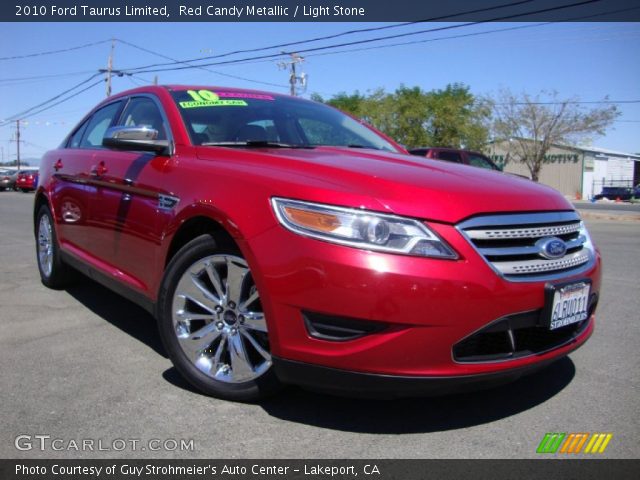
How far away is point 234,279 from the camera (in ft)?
8.70

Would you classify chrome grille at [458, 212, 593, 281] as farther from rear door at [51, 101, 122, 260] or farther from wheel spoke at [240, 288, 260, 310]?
rear door at [51, 101, 122, 260]

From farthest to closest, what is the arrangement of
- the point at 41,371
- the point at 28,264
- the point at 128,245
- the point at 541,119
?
the point at 541,119, the point at 28,264, the point at 128,245, the point at 41,371

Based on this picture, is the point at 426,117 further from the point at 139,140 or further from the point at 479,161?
the point at 139,140

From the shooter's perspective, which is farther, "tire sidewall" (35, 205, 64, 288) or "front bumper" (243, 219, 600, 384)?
"tire sidewall" (35, 205, 64, 288)

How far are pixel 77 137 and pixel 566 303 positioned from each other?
4262 mm

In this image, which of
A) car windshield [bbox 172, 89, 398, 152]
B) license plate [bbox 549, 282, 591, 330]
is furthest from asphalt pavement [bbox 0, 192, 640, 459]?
car windshield [bbox 172, 89, 398, 152]

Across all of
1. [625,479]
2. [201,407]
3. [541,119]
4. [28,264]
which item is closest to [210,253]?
[201,407]

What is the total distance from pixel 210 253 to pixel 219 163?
48 centimetres

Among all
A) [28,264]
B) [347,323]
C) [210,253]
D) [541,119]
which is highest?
[541,119]

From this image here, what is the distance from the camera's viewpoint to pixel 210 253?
9.00ft

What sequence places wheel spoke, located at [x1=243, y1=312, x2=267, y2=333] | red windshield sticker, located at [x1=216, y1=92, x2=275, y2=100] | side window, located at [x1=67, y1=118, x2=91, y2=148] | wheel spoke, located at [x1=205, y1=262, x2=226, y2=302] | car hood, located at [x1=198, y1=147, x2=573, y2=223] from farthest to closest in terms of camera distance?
side window, located at [x1=67, y1=118, x2=91, y2=148]
red windshield sticker, located at [x1=216, y1=92, x2=275, y2=100]
wheel spoke, located at [x1=205, y1=262, x2=226, y2=302]
wheel spoke, located at [x1=243, y1=312, x2=267, y2=333]
car hood, located at [x1=198, y1=147, x2=573, y2=223]

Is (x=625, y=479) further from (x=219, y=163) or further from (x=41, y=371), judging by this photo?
(x=41, y=371)

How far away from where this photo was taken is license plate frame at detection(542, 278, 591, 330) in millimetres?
2387

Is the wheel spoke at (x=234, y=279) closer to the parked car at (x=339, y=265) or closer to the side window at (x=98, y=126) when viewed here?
the parked car at (x=339, y=265)
